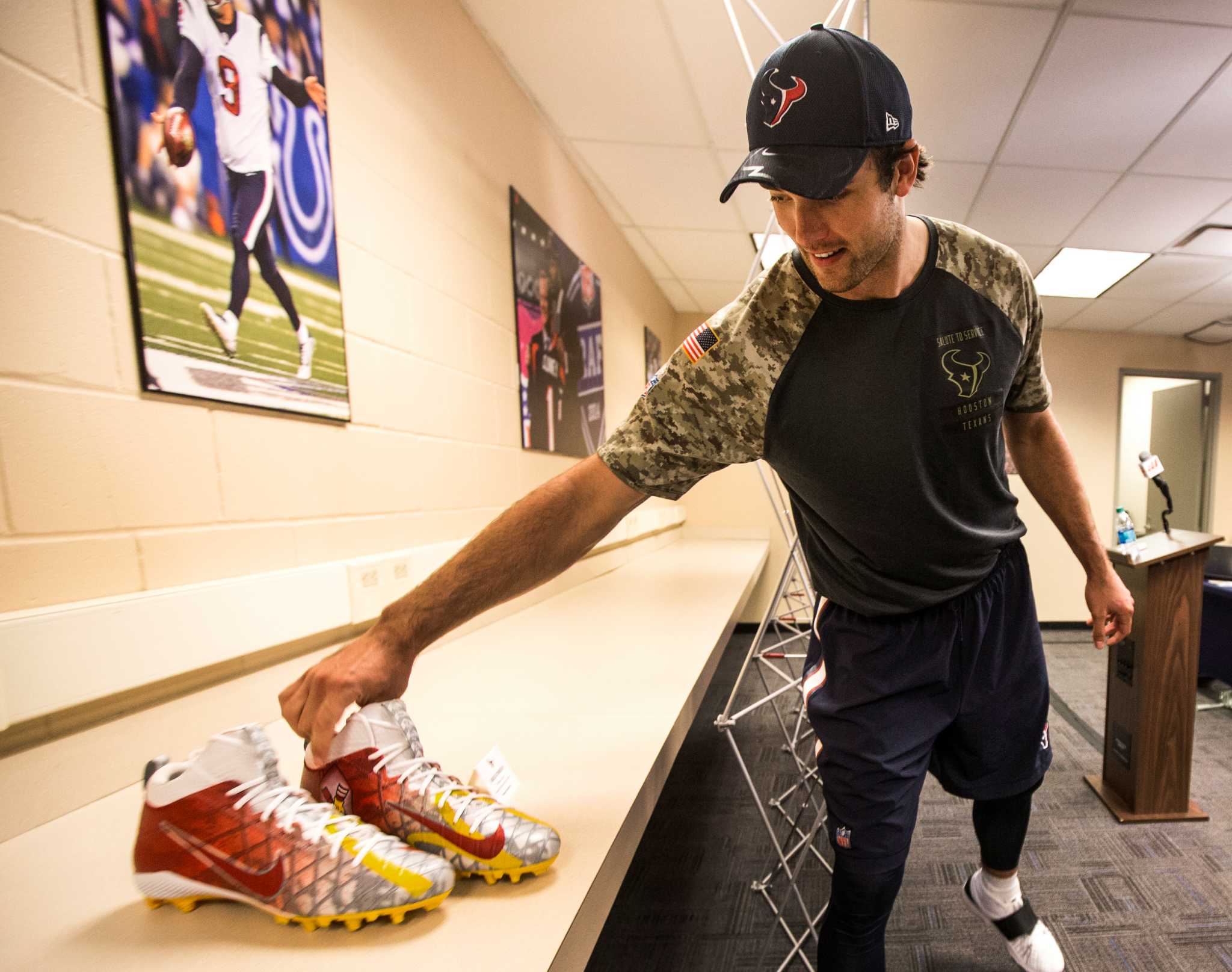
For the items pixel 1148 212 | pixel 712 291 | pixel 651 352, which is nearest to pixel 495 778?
pixel 651 352

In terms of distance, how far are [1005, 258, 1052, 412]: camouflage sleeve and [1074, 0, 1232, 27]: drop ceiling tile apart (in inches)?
49.6

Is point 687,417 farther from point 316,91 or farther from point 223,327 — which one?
point 316,91

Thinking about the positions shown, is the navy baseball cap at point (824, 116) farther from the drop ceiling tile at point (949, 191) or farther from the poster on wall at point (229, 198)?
the drop ceiling tile at point (949, 191)

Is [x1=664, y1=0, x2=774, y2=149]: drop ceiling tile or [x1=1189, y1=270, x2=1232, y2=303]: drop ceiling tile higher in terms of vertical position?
[x1=664, y1=0, x2=774, y2=149]: drop ceiling tile

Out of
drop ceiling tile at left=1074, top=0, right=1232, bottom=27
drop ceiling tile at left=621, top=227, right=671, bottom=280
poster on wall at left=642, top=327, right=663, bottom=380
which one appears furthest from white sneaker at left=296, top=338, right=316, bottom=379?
poster on wall at left=642, top=327, right=663, bottom=380

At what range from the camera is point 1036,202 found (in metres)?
2.60

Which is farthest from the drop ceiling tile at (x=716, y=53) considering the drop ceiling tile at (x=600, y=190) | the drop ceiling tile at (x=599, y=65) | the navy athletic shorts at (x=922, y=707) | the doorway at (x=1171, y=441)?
the doorway at (x=1171, y=441)

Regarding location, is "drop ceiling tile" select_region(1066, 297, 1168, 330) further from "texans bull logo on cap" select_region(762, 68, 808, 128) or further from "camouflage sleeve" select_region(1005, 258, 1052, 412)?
"texans bull logo on cap" select_region(762, 68, 808, 128)

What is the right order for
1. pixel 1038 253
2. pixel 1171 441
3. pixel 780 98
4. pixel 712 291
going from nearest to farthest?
1. pixel 780 98
2. pixel 1038 253
3. pixel 712 291
4. pixel 1171 441

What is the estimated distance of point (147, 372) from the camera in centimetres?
82

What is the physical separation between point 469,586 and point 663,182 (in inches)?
95.0

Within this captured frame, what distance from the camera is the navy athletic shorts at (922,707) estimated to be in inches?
35.6

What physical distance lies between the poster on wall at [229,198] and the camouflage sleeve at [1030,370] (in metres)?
1.30

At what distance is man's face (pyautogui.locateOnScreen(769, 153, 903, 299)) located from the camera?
0.78 meters
